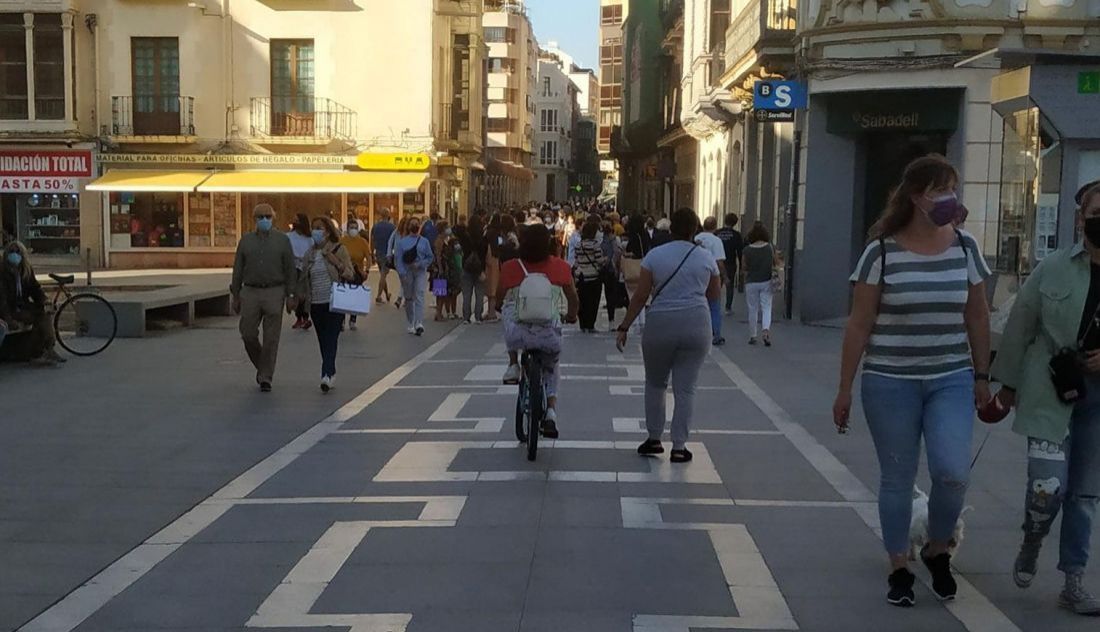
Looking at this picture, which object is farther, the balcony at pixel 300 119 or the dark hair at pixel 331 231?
the balcony at pixel 300 119

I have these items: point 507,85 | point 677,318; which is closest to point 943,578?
point 677,318

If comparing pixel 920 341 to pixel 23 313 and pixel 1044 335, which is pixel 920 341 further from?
pixel 23 313

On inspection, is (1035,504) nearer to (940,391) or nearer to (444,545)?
(940,391)

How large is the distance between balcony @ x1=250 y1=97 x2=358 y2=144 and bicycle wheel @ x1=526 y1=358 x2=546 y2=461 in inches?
1170

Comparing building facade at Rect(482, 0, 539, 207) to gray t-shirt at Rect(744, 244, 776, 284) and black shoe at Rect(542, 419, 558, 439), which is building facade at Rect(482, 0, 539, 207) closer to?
gray t-shirt at Rect(744, 244, 776, 284)

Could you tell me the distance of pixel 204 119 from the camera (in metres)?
37.6

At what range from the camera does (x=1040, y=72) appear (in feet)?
45.5

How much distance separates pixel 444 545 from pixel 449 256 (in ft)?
48.6

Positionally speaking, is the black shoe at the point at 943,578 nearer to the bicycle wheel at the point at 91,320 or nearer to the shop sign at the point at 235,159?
the bicycle wheel at the point at 91,320

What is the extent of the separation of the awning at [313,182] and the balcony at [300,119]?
1.15 m

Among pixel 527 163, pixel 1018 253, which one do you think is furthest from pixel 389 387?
pixel 527 163

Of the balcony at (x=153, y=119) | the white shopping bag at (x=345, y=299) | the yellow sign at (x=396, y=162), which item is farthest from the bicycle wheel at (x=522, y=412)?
the balcony at (x=153, y=119)

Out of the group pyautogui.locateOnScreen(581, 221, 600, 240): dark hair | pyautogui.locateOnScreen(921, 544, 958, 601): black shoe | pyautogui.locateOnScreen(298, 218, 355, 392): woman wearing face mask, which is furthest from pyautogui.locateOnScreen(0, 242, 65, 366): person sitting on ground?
pyautogui.locateOnScreen(921, 544, 958, 601): black shoe

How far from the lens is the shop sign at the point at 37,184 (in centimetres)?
3666
